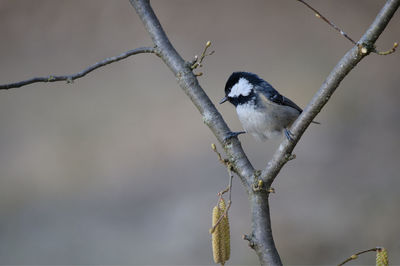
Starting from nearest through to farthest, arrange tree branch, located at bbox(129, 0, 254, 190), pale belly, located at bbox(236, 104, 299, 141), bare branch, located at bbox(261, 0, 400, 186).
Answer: bare branch, located at bbox(261, 0, 400, 186)
tree branch, located at bbox(129, 0, 254, 190)
pale belly, located at bbox(236, 104, 299, 141)

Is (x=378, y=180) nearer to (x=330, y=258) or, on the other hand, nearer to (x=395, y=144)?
(x=395, y=144)

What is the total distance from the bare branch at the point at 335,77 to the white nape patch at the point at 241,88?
0.77m

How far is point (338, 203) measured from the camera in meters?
3.24

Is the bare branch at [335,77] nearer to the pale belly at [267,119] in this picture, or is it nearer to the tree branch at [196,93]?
the tree branch at [196,93]

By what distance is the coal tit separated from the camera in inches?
66.0

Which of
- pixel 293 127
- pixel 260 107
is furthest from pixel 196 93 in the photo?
pixel 260 107

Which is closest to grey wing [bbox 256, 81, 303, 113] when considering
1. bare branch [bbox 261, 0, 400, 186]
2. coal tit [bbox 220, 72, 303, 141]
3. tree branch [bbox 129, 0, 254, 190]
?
coal tit [bbox 220, 72, 303, 141]

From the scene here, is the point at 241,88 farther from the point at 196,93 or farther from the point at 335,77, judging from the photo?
the point at 335,77

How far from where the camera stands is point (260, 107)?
1682 millimetres

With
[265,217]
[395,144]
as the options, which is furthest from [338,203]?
[265,217]

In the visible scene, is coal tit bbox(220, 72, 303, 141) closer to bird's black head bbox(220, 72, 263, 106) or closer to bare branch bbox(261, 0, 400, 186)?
bird's black head bbox(220, 72, 263, 106)

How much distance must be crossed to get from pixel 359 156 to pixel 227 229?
2773 mm

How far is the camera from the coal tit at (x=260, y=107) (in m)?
1.68

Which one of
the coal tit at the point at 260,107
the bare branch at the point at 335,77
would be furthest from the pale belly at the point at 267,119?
the bare branch at the point at 335,77
